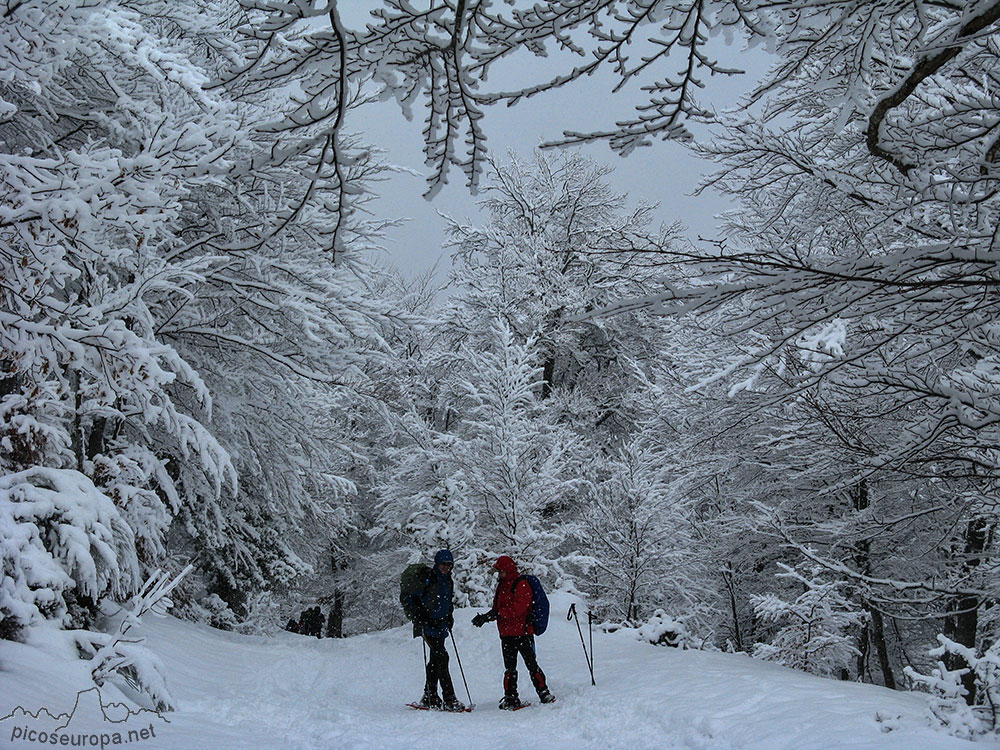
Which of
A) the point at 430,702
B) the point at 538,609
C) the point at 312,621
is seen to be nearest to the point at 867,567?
the point at 538,609

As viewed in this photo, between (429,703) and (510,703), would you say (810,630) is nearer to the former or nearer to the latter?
(510,703)

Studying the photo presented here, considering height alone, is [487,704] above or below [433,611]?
below

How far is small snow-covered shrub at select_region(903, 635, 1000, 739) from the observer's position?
3711 mm

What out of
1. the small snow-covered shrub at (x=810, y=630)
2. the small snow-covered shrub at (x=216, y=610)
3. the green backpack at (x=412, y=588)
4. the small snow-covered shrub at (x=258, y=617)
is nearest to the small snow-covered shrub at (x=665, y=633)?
the small snow-covered shrub at (x=810, y=630)

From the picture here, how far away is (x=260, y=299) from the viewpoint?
29.1 ft

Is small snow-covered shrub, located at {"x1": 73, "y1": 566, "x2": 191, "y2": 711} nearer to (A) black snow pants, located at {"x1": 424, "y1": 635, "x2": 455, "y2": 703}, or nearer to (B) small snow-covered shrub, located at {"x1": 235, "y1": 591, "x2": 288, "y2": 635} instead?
(A) black snow pants, located at {"x1": 424, "y1": 635, "x2": 455, "y2": 703}

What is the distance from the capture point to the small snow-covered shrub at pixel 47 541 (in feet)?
13.7

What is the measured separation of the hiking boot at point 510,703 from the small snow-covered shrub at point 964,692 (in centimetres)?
345

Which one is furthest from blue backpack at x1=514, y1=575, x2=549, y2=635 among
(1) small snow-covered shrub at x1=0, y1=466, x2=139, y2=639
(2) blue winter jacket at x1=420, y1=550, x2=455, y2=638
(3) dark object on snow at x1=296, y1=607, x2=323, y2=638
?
(3) dark object on snow at x1=296, y1=607, x2=323, y2=638

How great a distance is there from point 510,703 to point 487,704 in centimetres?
→ 77

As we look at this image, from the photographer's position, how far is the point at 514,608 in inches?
255

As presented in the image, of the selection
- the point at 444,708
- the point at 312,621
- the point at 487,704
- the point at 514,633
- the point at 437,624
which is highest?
the point at 437,624

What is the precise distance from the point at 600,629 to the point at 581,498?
4.40 metres

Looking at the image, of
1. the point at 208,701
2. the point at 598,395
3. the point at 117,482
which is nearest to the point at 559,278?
the point at 598,395
